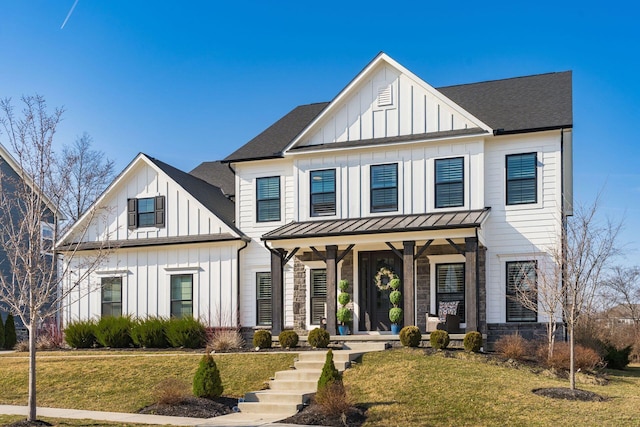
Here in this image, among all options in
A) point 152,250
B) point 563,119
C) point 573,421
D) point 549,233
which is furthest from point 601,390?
point 152,250

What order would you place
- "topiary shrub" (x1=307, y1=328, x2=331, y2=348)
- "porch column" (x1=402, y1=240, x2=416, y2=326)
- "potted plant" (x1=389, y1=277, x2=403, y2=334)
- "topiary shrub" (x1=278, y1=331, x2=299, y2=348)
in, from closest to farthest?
"topiary shrub" (x1=307, y1=328, x2=331, y2=348)
"porch column" (x1=402, y1=240, x2=416, y2=326)
"topiary shrub" (x1=278, y1=331, x2=299, y2=348)
"potted plant" (x1=389, y1=277, x2=403, y2=334)

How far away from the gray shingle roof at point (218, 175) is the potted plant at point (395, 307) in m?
9.43

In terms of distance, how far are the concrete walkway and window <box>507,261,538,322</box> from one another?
10175 mm

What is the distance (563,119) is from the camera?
70.9ft

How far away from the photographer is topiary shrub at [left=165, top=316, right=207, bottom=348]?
76.4 ft

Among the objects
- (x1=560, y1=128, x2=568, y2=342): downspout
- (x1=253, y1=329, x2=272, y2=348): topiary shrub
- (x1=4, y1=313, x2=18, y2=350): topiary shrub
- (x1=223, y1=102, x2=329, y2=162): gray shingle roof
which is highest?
(x1=223, y1=102, x2=329, y2=162): gray shingle roof

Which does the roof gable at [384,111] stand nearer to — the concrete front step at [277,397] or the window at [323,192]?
the window at [323,192]

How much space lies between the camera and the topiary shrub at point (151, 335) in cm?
2377

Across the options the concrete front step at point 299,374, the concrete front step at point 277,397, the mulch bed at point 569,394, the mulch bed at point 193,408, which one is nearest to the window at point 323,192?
the concrete front step at point 299,374

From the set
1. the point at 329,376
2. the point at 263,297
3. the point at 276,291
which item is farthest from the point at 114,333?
the point at 329,376

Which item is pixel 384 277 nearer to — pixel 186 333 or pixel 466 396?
pixel 186 333

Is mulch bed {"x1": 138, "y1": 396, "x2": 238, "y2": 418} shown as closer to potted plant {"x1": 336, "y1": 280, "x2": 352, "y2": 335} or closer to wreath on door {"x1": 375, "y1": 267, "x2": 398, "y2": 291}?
potted plant {"x1": 336, "y1": 280, "x2": 352, "y2": 335}

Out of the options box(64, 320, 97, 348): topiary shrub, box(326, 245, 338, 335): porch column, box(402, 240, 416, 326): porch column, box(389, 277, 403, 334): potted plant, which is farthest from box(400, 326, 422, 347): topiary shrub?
box(64, 320, 97, 348): topiary shrub

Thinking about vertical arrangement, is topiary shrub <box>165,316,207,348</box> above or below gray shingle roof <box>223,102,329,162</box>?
below
